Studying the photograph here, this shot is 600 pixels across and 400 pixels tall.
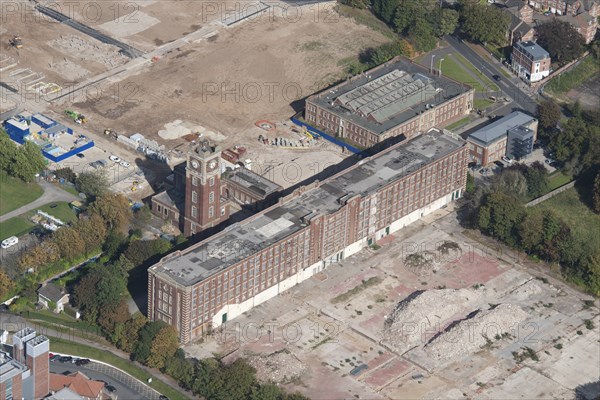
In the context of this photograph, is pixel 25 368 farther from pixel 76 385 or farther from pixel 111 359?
pixel 111 359

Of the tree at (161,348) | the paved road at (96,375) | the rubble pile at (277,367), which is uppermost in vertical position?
the tree at (161,348)

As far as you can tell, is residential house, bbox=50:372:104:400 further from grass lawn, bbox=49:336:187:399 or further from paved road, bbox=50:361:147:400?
grass lawn, bbox=49:336:187:399

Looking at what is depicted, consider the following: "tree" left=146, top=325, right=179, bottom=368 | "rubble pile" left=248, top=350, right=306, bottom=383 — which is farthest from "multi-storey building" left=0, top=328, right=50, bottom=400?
"rubble pile" left=248, top=350, right=306, bottom=383

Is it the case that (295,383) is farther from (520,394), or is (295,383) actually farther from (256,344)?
(520,394)

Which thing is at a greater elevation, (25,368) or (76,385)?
(25,368)

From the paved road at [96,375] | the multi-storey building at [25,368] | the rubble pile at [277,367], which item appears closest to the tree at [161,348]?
the paved road at [96,375]

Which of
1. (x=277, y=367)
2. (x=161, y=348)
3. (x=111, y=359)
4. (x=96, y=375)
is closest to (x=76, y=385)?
(x=96, y=375)

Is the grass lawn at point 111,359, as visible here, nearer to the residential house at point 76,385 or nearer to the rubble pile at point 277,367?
the residential house at point 76,385
